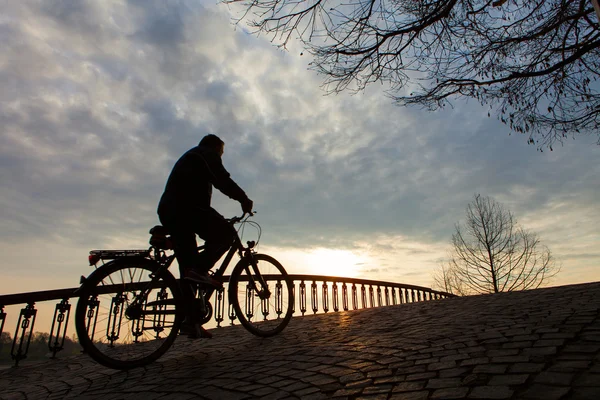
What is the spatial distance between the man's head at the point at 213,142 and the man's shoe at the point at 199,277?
1637 mm

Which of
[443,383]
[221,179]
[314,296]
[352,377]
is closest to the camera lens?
[443,383]

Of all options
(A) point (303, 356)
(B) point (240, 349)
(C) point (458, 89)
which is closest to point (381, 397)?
(A) point (303, 356)

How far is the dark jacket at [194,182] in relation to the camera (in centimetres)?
452

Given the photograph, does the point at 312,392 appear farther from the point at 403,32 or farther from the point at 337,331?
the point at 403,32

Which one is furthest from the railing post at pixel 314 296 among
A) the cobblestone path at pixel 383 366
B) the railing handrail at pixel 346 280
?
the cobblestone path at pixel 383 366

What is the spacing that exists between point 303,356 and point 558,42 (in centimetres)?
1005

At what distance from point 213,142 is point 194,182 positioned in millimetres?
768

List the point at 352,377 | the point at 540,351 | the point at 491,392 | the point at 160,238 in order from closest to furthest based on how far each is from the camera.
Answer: the point at 491,392 < the point at 352,377 < the point at 540,351 < the point at 160,238

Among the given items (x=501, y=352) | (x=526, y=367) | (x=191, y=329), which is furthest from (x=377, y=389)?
(x=191, y=329)

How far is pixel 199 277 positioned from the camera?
14.4 feet

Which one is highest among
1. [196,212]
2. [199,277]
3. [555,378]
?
[196,212]

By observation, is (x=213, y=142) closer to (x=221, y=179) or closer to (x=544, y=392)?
(x=221, y=179)

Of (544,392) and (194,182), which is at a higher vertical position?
(194,182)

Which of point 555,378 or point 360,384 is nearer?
point 555,378
